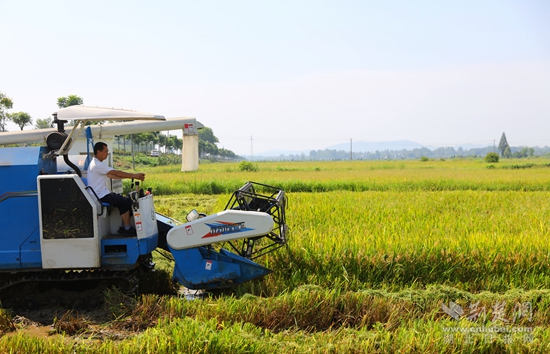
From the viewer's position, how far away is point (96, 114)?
5797mm

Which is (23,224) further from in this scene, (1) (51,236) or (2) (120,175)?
(2) (120,175)

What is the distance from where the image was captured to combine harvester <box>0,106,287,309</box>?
5.79 m

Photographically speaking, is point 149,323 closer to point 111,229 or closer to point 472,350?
point 111,229

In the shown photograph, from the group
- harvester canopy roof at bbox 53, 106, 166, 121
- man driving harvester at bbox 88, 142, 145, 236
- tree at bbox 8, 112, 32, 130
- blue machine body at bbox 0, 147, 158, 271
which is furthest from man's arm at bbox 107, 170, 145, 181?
tree at bbox 8, 112, 32, 130

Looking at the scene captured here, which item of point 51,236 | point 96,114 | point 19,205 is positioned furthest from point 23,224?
point 96,114

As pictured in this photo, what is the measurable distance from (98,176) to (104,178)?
0.26 feet

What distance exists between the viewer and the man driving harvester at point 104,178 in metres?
6.02

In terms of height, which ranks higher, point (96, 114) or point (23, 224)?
point (96, 114)

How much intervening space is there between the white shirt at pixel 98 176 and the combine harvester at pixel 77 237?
100 mm

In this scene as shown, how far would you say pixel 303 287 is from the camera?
20.2 feet

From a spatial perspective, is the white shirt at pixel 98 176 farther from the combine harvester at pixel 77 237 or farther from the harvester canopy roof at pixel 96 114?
the harvester canopy roof at pixel 96 114

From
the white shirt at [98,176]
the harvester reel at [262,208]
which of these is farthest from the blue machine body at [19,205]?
the harvester reel at [262,208]

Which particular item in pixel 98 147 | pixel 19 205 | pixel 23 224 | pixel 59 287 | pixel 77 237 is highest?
pixel 98 147

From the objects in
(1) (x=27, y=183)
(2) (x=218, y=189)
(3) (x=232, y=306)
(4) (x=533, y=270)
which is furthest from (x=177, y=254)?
(2) (x=218, y=189)
